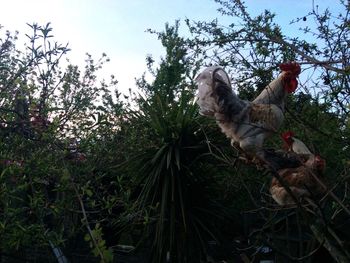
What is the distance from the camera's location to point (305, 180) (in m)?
3.14

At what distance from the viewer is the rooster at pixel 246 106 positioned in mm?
3449

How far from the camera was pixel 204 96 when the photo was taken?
3543mm

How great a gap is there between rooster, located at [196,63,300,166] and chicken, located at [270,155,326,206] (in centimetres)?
31

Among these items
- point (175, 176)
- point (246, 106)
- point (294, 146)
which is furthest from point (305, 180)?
point (175, 176)

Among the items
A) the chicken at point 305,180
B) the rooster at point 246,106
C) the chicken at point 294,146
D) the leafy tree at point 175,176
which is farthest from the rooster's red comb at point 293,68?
the leafy tree at point 175,176

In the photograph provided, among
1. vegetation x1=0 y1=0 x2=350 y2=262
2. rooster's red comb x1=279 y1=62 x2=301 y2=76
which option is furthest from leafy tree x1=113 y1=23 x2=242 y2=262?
rooster's red comb x1=279 y1=62 x2=301 y2=76

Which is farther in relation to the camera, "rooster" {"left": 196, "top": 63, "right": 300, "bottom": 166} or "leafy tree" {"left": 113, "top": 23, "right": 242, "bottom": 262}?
"leafy tree" {"left": 113, "top": 23, "right": 242, "bottom": 262}

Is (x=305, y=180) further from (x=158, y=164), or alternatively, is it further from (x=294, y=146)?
(x=158, y=164)

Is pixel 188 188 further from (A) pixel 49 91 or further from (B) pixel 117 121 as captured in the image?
(A) pixel 49 91

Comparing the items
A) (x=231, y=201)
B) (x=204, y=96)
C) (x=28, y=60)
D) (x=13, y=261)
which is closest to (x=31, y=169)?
(x=28, y=60)

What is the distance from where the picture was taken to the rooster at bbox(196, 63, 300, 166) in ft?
11.3

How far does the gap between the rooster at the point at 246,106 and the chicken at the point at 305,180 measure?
1.03ft

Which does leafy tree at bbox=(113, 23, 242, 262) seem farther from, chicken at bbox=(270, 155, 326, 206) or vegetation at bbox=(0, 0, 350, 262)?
chicken at bbox=(270, 155, 326, 206)

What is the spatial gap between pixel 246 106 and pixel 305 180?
737mm
